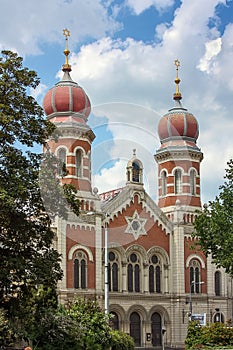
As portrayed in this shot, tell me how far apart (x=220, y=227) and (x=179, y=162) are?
2683 cm

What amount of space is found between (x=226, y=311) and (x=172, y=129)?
56.3ft

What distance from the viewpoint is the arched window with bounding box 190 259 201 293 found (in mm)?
63250

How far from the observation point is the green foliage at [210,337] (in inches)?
1486

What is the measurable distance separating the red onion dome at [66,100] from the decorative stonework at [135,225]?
375 inches

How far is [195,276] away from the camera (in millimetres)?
63844

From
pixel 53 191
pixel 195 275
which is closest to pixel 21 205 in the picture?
pixel 53 191

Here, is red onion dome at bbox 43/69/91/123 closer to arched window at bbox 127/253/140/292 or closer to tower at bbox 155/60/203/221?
tower at bbox 155/60/203/221

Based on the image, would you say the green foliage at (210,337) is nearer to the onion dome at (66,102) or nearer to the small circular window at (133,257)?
the small circular window at (133,257)

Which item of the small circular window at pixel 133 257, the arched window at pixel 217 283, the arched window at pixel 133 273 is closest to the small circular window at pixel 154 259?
the arched window at pixel 133 273

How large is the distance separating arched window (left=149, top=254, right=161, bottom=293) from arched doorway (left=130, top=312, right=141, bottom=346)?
2549 millimetres

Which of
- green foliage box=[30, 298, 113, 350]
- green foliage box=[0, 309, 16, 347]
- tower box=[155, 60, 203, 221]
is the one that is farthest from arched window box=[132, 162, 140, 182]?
green foliage box=[0, 309, 16, 347]

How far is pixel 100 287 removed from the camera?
57.4 meters

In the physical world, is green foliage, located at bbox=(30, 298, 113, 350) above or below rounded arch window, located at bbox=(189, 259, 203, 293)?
below

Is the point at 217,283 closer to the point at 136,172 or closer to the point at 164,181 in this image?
the point at 164,181
